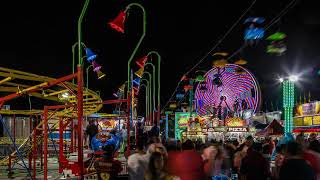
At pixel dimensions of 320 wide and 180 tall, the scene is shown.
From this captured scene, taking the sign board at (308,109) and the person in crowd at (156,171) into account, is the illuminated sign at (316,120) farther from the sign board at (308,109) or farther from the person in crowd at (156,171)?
the person in crowd at (156,171)

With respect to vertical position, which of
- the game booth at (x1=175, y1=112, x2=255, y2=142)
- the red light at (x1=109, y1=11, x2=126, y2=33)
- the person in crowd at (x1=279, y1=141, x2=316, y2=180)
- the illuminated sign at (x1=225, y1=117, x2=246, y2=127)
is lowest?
the game booth at (x1=175, y1=112, x2=255, y2=142)

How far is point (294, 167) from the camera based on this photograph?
666cm

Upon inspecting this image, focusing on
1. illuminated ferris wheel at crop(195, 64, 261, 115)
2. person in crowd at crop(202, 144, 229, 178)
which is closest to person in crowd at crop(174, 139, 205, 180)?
person in crowd at crop(202, 144, 229, 178)

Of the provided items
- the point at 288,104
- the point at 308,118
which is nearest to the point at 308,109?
the point at 308,118

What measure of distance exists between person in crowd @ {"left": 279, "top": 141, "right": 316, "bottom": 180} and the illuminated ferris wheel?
97.4 feet

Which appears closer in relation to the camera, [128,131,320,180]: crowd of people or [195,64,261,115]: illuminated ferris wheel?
[128,131,320,180]: crowd of people

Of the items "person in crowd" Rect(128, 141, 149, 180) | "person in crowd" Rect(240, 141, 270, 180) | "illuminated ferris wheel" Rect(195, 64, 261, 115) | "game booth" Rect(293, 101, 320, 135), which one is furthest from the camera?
"illuminated ferris wheel" Rect(195, 64, 261, 115)

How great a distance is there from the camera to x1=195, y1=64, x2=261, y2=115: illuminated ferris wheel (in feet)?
123

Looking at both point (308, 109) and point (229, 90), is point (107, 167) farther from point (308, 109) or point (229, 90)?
point (229, 90)

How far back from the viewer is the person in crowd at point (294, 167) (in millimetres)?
6656

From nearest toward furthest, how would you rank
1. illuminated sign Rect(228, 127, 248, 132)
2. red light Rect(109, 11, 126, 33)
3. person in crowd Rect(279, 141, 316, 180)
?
person in crowd Rect(279, 141, 316, 180) → red light Rect(109, 11, 126, 33) → illuminated sign Rect(228, 127, 248, 132)

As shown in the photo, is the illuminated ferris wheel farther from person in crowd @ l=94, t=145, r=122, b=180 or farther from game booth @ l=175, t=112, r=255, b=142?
person in crowd @ l=94, t=145, r=122, b=180

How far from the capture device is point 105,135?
685 inches

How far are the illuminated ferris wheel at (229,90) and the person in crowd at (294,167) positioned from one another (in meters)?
29.7
